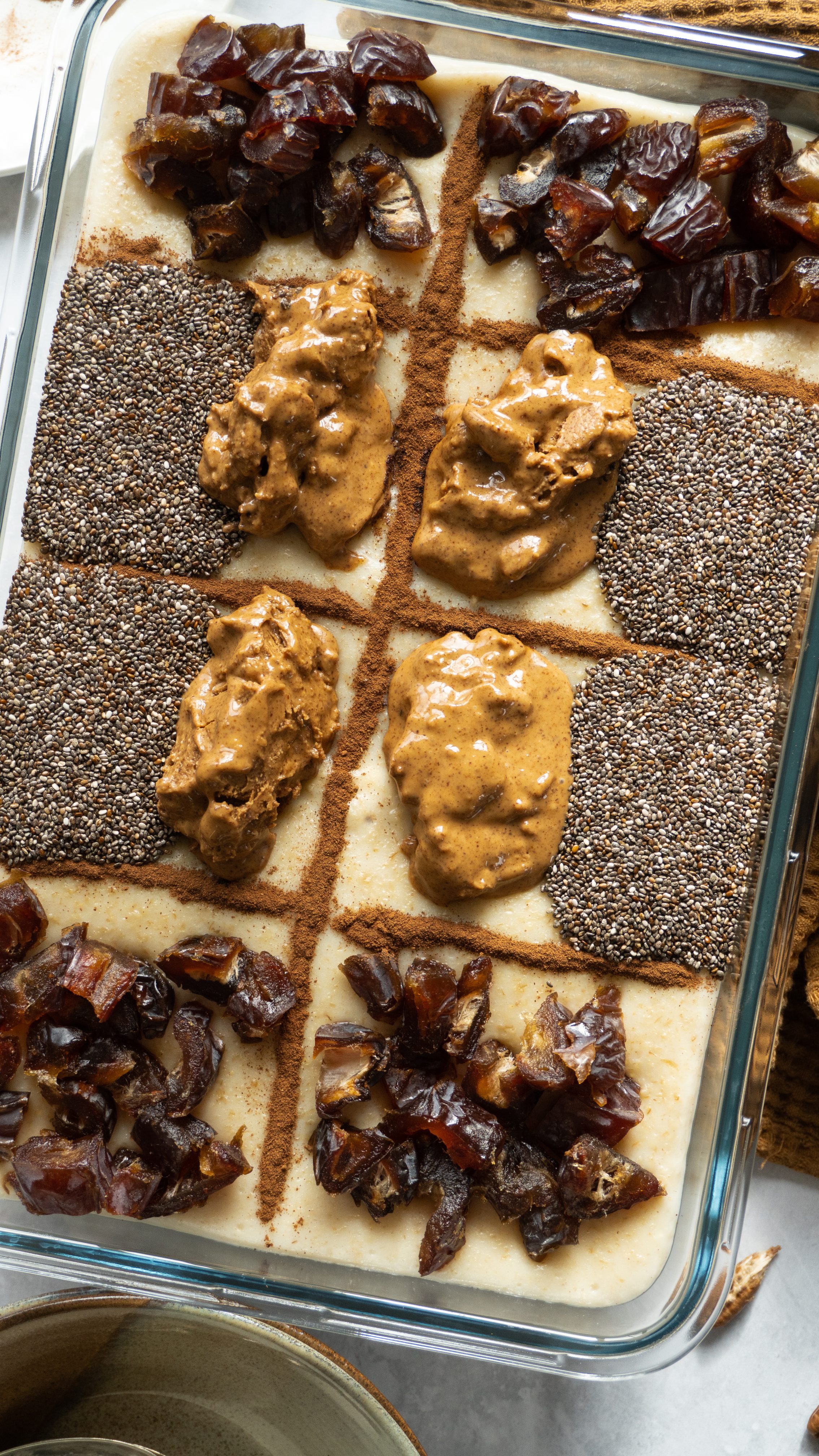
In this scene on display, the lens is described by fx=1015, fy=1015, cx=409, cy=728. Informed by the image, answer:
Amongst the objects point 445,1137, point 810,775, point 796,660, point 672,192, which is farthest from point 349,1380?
point 672,192

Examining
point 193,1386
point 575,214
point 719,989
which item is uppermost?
point 575,214

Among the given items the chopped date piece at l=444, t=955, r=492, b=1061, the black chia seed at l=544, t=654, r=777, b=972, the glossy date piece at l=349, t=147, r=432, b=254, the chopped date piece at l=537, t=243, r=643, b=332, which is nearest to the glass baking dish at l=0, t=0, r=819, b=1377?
the black chia seed at l=544, t=654, r=777, b=972

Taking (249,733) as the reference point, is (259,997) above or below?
below

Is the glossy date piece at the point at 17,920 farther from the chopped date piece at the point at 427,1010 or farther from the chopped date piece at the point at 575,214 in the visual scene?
the chopped date piece at the point at 575,214

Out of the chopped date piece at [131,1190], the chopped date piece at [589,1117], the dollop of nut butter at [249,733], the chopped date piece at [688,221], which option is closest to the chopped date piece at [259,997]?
the dollop of nut butter at [249,733]

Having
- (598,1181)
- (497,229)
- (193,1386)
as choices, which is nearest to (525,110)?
(497,229)

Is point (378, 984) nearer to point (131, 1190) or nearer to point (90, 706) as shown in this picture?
point (131, 1190)
